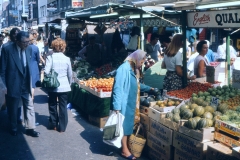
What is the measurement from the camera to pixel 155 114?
565 cm

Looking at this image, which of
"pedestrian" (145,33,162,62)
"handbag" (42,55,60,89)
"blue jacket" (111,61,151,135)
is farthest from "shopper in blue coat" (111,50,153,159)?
"pedestrian" (145,33,162,62)

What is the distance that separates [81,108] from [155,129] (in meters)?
3.40

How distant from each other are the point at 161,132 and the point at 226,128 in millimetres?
1276

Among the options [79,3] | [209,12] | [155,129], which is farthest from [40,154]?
[79,3]

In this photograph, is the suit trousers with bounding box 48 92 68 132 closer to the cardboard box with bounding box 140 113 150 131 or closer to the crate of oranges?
the crate of oranges

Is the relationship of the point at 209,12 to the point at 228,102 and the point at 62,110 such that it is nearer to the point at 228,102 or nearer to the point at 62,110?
the point at 228,102

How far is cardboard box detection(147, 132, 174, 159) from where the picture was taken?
17.4 feet

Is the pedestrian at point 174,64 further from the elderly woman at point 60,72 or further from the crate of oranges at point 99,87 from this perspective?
the elderly woman at point 60,72

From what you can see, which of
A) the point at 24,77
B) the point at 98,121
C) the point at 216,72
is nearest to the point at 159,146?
the point at 216,72

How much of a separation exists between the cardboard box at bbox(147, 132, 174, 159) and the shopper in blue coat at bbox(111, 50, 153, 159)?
1.16 feet

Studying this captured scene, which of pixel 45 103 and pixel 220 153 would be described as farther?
pixel 45 103

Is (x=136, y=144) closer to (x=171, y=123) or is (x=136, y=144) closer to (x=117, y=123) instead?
(x=117, y=123)

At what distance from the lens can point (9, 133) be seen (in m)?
7.14

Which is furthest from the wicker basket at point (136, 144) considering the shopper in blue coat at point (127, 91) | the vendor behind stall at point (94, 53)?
the vendor behind stall at point (94, 53)
